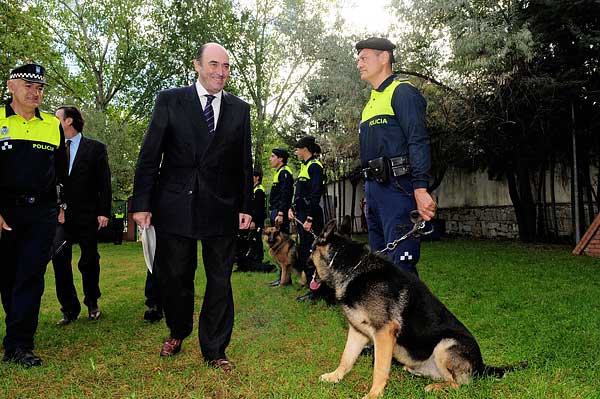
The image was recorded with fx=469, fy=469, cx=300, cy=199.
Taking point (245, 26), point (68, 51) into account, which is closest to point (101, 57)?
point (68, 51)

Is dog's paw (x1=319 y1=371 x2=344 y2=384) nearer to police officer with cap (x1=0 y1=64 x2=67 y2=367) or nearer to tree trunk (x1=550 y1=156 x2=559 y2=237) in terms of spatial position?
police officer with cap (x1=0 y1=64 x2=67 y2=367)

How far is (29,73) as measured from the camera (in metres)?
4.17

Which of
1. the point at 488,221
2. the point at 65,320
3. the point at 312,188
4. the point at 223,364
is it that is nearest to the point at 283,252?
the point at 312,188

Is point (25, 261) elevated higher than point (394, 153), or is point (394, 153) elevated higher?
point (394, 153)

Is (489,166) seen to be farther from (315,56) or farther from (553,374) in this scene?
(553,374)

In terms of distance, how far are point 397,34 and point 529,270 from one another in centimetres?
848

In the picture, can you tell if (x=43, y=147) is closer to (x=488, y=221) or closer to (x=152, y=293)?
(x=152, y=293)

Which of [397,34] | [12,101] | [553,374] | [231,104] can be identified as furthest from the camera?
[397,34]

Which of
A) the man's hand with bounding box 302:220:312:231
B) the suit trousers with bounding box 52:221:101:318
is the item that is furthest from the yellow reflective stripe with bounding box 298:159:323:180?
the suit trousers with bounding box 52:221:101:318

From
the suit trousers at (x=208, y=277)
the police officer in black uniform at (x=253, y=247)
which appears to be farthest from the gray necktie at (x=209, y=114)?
the police officer in black uniform at (x=253, y=247)

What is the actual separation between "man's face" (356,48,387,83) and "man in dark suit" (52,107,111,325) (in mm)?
3542

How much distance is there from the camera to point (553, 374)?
138 inches

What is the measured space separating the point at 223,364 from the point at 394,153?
6.96ft

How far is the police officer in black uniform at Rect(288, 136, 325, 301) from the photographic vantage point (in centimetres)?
707
